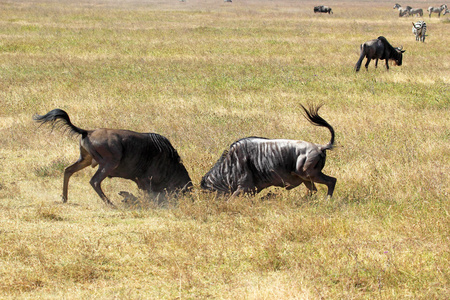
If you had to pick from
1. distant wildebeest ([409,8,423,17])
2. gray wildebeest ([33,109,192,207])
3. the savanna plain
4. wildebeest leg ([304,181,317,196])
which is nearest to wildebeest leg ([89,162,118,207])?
gray wildebeest ([33,109,192,207])

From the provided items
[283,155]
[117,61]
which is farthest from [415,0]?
[283,155]

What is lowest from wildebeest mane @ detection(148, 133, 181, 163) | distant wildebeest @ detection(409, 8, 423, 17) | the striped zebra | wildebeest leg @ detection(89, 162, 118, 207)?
distant wildebeest @ detection(409, 8, 423, 17)

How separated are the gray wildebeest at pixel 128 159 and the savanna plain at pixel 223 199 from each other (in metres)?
0.45

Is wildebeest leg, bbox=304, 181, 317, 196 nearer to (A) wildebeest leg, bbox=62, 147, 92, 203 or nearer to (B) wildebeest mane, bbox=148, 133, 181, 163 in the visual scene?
(B) wildebeest mane, bbox=148, 133, 181, 163

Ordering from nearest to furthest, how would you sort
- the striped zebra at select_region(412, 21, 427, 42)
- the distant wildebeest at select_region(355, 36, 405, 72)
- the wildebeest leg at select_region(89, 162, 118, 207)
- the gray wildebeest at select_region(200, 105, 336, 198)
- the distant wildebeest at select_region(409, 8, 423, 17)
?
1. the gray wildebeest at select_region(200, 105, 336, 198)
2. the wildebeest leg at select_region(89, 162, 118, 207)
3. the distant wildebeest at select_region(355, 36, 405, 72)
4. the striped zebra at select_region(412, 21, 427, 42)
5. the distant wildebeest at select_region(409, 8, 423, 17)

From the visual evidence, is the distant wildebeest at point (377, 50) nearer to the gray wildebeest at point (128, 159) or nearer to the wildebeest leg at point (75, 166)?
the gray wildebeest at point (128, 159)

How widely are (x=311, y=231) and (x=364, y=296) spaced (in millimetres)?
1362

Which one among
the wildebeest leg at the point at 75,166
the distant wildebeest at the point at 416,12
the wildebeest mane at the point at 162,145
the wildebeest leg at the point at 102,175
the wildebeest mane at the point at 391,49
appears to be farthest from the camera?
the distant wildebeest at the point at 416,12

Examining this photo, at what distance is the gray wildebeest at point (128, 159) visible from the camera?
7.16 metres

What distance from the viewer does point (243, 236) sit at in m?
5.60

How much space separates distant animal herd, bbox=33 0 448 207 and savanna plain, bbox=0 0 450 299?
0.26 metres

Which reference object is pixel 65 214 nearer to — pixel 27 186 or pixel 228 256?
pixel 27 186

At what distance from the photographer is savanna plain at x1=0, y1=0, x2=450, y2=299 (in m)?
4.63

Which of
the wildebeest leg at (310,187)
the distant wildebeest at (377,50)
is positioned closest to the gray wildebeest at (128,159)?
the wildebeest leg at (310,187)
